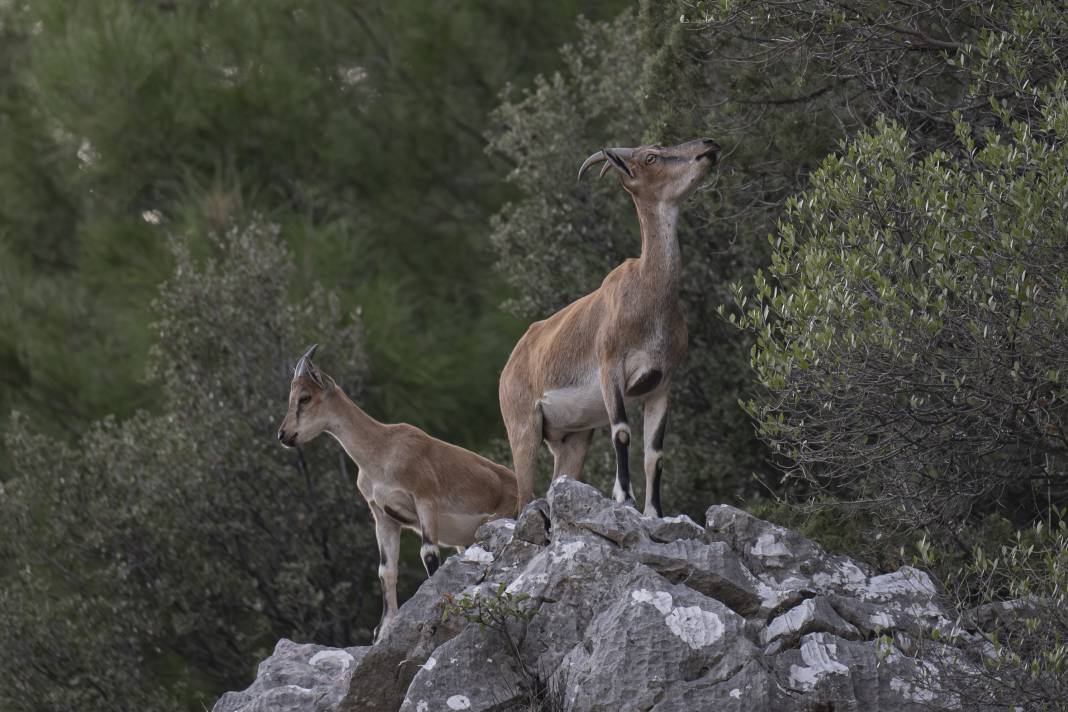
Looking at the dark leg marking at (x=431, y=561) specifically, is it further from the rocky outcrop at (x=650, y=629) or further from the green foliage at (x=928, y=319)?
the green foliage at (x=928, y=319)

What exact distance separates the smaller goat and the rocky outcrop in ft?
3.70

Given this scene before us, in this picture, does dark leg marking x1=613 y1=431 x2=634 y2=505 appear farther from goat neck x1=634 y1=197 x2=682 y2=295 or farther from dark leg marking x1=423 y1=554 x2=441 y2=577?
dark leg marking x1=423 y1=554 x2=441 y2=577

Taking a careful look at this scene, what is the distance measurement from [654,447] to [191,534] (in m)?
14.3

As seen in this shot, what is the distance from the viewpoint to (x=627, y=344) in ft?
47.1

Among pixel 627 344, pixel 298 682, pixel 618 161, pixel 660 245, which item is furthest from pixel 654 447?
pixel 298 682

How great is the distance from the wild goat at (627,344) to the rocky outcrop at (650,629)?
2.94 ft

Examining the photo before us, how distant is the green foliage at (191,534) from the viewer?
26078 mm

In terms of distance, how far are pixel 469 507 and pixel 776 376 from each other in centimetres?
315

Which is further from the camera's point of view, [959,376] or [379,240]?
[379,240]

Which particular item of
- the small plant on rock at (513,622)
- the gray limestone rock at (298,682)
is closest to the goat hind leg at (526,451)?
the gray limestone rock at (298,682)

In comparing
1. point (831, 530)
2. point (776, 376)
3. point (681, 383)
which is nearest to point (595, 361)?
point (776, 376)

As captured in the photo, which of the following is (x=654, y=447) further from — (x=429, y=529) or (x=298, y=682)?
(x=298, y=682)

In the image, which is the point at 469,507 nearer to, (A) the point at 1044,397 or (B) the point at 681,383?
(A) the point at 1044,397

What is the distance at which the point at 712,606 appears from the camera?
41.0 feet
